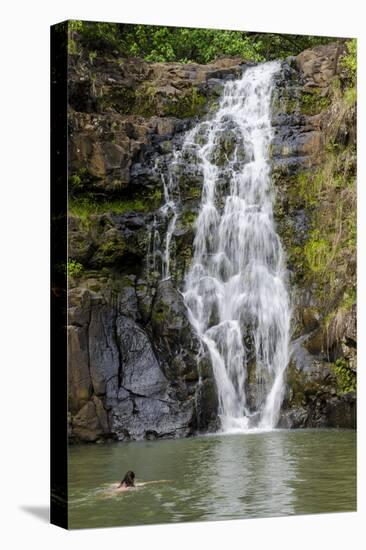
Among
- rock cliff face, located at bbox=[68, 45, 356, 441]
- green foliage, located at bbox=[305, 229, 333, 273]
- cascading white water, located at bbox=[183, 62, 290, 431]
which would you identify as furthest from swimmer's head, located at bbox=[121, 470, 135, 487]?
green foliage, located at bbox=[305, 229, 333, 273]

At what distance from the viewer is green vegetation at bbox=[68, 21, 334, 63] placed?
1847 cm

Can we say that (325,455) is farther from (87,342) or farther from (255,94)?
(255,94)

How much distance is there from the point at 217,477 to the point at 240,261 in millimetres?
2850

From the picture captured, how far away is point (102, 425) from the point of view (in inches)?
729

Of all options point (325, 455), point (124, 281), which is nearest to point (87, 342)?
point (124, 281)

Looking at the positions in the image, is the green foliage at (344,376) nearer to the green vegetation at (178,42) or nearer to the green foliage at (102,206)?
the green foliage at (102,206)

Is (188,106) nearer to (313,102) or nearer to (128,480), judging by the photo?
(313,102)

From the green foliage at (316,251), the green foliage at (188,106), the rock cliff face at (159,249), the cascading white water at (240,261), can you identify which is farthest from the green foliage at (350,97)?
the green foliage at (188,106)

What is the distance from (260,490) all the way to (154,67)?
561cm

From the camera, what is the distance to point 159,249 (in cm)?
1912

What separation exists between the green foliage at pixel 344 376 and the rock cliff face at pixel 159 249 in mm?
14

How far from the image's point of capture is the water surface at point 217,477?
58.9 feet

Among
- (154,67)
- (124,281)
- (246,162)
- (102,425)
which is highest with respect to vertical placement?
(154,67)

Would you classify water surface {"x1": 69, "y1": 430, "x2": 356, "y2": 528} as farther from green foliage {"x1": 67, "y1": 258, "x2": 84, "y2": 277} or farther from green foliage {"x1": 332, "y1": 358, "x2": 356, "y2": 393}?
green foliage {"x1": 67, "y1": 258, "x2": 84, "y2": 277}
